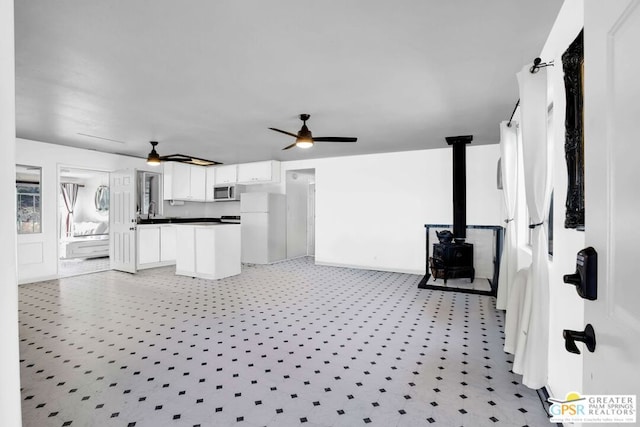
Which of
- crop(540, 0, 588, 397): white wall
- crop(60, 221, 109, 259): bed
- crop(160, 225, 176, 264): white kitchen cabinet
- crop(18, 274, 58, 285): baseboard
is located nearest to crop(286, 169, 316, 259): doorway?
crop(160, 225, 176, 264): white kitchen cabinet

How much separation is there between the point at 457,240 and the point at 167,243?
659 cm

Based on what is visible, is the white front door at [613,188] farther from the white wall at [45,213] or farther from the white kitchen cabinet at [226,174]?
the white kitchen cabinet at [226,174]

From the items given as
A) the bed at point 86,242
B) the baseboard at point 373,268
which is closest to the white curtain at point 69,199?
the bed at point 86,242

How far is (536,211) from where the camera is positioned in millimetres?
2150

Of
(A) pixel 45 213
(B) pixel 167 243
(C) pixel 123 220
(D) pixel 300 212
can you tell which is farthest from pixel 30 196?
(D) pixel 300 212

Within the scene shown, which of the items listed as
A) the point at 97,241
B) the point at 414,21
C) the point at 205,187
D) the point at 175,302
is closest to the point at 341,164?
the point at 205,187

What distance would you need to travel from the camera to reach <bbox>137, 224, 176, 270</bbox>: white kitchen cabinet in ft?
22.4

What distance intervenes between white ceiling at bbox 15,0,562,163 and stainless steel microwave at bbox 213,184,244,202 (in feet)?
11.1

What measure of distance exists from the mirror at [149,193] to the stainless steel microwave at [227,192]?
1450 mm

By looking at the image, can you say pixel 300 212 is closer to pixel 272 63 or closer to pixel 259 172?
pixel 259 172

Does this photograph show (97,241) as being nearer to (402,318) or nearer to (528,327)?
(402,318)

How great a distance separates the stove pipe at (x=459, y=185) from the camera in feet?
17.8

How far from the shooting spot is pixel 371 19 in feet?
6.89

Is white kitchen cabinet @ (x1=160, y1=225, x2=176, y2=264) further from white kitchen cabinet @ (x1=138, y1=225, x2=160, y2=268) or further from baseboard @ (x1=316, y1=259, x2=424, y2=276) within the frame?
baseboard @ (x1=316, y1=259, x2=424, y2=276)
